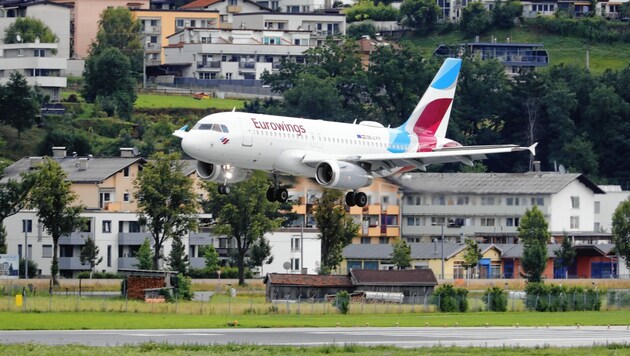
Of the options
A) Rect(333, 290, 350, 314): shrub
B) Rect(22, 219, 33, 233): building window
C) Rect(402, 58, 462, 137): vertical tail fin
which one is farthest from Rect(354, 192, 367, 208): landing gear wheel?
Rect(22, 219, 33, 233): building window

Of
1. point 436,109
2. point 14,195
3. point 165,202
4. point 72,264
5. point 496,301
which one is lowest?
point 496,301

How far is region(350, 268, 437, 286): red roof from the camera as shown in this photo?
13662 centimetres

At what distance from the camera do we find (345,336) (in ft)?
330

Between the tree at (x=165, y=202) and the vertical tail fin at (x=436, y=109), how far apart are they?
49.4m

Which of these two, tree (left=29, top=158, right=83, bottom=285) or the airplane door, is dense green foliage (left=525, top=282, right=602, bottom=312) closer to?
tree (left=29, top=158, right=83, bottom=285)

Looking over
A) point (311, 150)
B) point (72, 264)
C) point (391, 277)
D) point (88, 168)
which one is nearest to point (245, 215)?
point (72, 264)

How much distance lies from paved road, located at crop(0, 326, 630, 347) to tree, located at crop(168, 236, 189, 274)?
53.9m

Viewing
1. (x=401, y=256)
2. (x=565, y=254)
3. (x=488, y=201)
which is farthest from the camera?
(x=488, y=201)

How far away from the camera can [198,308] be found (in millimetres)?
122562

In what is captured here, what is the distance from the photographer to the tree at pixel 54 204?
154 m

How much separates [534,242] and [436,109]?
209ft

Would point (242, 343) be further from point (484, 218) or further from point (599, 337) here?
point (484, 218)

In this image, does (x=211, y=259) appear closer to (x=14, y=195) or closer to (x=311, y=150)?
(x=14, y=195)

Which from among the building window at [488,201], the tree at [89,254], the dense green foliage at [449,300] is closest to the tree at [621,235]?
the building window at [488,201]
